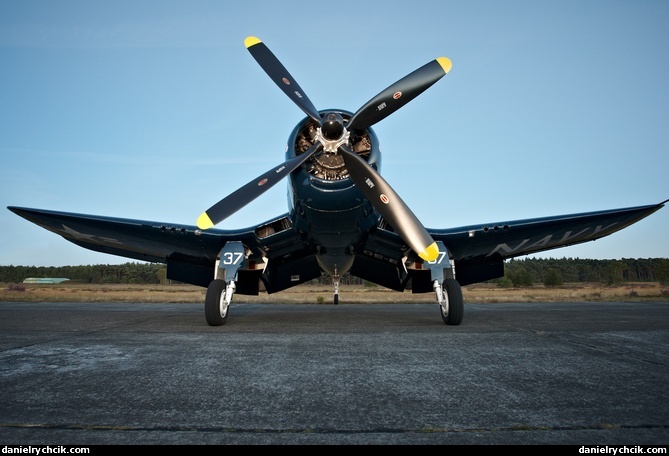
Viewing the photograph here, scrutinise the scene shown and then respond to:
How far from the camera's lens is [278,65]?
9820 mm

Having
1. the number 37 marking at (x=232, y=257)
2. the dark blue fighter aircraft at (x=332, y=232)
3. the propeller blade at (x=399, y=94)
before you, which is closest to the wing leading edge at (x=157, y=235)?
the dark blue fighter aircraft at (x=332, y=232)

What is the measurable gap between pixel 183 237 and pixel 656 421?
1169 centimetres

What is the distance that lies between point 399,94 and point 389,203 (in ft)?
7.71

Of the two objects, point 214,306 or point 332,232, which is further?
point 332,232

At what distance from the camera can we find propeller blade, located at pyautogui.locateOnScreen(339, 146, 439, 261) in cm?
852

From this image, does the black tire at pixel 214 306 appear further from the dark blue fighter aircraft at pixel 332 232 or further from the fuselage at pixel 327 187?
the fuselage at pixel 327 187

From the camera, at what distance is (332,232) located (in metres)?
10.4

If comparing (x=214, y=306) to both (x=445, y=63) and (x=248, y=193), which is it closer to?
(x=248, y=193)

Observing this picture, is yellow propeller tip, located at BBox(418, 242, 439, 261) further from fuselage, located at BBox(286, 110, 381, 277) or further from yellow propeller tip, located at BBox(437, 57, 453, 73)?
yellow propeller tip, located at BBox(437, 57, 453, 73)

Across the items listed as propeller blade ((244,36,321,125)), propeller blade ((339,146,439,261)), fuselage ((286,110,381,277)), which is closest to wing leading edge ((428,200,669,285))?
fuselage ((286,110,381,277))

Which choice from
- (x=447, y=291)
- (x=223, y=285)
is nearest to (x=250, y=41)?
(x=223, y=285)

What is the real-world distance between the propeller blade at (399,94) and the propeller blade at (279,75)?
982 mm

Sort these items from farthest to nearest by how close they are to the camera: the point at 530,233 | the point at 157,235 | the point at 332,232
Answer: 1. the point at 530,233
2. the point at 157,235
3. the point at 332,232

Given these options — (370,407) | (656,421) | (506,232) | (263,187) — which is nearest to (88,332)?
(263,187)
